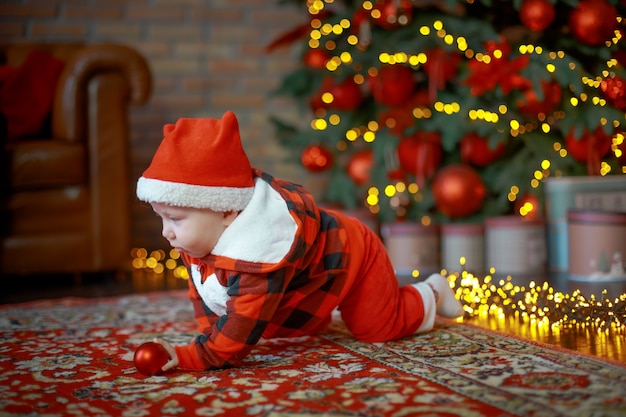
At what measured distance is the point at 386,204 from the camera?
8.78 feet

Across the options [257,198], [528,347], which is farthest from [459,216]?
[257,198]

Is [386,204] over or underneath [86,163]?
underneath

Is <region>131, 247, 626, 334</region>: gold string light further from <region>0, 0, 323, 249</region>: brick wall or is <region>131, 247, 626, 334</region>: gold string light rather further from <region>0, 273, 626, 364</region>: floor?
<region>0, 0, 323, 249</region>: brick wall

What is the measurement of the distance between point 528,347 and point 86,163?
187 cm

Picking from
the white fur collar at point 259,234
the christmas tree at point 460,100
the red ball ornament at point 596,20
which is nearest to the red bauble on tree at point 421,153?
the christmas tree at point 460,100

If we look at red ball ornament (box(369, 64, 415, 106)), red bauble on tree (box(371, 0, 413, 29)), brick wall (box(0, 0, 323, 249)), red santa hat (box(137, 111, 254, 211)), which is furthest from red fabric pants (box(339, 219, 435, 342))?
brick wall (box(0, 0, 323, 249))

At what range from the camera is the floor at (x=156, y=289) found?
1.31 m

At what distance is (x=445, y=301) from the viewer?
4.90 ft

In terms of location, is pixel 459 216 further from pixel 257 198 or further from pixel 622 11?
pixel 257 198

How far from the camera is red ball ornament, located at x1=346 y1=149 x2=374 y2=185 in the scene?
2.78m

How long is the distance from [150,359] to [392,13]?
1.88 metres

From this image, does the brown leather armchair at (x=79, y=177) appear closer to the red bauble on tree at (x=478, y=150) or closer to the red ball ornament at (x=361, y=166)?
the red ball ornament at (x=361, y=166)

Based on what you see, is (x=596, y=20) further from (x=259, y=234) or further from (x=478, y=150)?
(x=259, y=234)

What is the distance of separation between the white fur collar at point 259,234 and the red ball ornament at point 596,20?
1.47 metres
